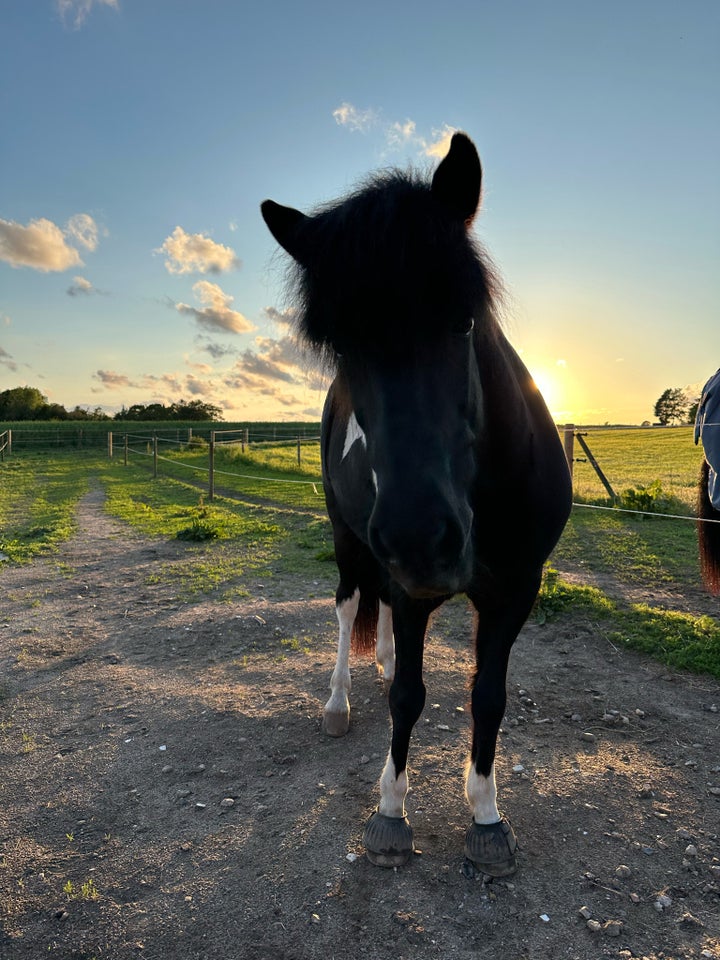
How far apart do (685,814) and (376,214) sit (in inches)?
120

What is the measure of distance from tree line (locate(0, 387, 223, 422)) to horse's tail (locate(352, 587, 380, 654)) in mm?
64387

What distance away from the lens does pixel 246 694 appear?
3750 mm

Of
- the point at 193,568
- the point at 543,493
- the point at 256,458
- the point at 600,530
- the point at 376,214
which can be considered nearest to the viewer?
the point at 376,214

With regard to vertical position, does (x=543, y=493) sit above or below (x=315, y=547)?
above

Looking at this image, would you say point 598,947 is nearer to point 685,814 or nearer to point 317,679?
point 685,814

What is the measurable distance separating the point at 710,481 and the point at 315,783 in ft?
11.8

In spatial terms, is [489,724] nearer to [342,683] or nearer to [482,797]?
[482,797]

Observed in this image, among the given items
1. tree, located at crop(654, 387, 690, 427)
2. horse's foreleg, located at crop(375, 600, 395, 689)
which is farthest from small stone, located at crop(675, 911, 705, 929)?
tree, located at crop(654, 387, 690, 427)

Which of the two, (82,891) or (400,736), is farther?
(400,736)

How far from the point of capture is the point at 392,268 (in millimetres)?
1554

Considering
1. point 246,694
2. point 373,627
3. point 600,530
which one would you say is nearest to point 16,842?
point 246,694

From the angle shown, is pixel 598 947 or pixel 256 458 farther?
pixel 256 458

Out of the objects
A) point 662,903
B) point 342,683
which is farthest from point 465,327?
point 342,683

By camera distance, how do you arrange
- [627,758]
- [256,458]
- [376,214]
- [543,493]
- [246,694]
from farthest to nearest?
1. [256,458]
2. [246,694]
3. [627,758]
4. [543,493]
5. [376,214]
